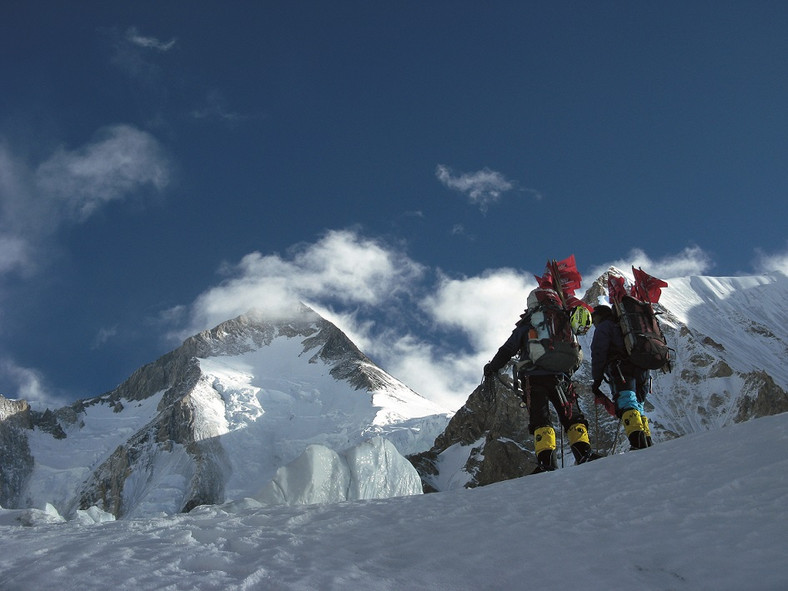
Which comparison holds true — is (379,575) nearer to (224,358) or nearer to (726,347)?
(726,347)

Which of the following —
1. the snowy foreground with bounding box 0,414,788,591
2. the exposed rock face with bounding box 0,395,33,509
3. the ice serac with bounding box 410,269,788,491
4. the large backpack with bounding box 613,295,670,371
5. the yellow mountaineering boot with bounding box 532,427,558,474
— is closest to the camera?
the snowy foreground with bounding box 0,414,788,591

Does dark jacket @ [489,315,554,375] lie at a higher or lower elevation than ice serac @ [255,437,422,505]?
higher

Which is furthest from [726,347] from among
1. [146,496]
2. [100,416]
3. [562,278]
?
[100,416]

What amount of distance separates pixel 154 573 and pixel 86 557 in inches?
21.7

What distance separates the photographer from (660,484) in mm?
3809

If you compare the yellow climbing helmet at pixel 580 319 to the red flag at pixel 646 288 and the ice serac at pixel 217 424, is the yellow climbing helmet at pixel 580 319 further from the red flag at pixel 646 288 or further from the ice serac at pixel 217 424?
the ice serac at pixel 217 424

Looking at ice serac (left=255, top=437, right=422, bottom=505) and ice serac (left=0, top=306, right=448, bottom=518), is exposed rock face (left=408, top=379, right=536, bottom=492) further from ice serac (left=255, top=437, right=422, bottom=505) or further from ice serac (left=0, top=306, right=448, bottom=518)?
ice serac (left=255, top=437, right=422, bottom=505)

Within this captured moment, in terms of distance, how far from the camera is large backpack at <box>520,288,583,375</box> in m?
7.22

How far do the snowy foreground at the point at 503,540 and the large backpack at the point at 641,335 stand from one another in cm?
229

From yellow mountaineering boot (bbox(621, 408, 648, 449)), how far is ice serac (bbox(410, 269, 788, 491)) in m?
43.0

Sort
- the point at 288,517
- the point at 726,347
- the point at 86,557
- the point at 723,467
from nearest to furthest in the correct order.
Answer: the point at 86,557 < the point at 723,467 < the point at 288,517 < the point at 726,347

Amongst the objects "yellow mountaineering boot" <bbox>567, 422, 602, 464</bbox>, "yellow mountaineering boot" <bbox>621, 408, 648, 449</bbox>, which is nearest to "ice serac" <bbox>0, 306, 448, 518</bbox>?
"yellow mountaineering boot" <bbox>567, 422, 602, 464</bbox>

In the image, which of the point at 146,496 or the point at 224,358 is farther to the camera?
the point at 224,358

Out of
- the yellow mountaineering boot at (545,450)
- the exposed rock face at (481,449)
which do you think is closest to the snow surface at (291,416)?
the exposed rock face at (481,449)
